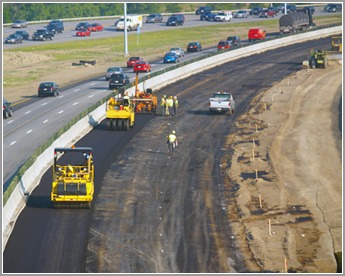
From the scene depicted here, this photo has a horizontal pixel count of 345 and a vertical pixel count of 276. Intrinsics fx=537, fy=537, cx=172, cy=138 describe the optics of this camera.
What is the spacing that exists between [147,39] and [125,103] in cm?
6415

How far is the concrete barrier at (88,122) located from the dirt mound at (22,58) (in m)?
27.9

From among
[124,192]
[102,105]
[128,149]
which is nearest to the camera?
[124,192]

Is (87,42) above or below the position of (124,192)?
above

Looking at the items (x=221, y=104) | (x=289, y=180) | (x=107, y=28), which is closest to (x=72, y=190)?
(x=289, y=180)

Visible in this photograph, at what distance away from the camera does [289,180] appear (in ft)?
104

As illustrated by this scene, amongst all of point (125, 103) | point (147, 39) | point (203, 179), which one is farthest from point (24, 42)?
point (203, 179)

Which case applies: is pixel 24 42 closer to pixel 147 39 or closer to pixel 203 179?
pixel 147 39

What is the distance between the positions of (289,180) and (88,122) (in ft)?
56.5

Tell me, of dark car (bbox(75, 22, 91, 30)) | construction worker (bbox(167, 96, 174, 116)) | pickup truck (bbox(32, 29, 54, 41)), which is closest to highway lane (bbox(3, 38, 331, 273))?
construction worker (bbox(167, 96, 174, 116))

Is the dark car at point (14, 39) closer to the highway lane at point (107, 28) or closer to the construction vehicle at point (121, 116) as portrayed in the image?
the highway lane at point (107, 28)

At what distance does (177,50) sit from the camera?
78938 millimetres

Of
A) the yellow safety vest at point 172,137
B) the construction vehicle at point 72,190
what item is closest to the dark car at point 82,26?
the yellow safety vest at point 172,137

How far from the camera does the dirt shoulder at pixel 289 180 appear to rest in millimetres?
22859

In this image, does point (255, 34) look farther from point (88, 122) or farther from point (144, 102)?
point (88, 122)
